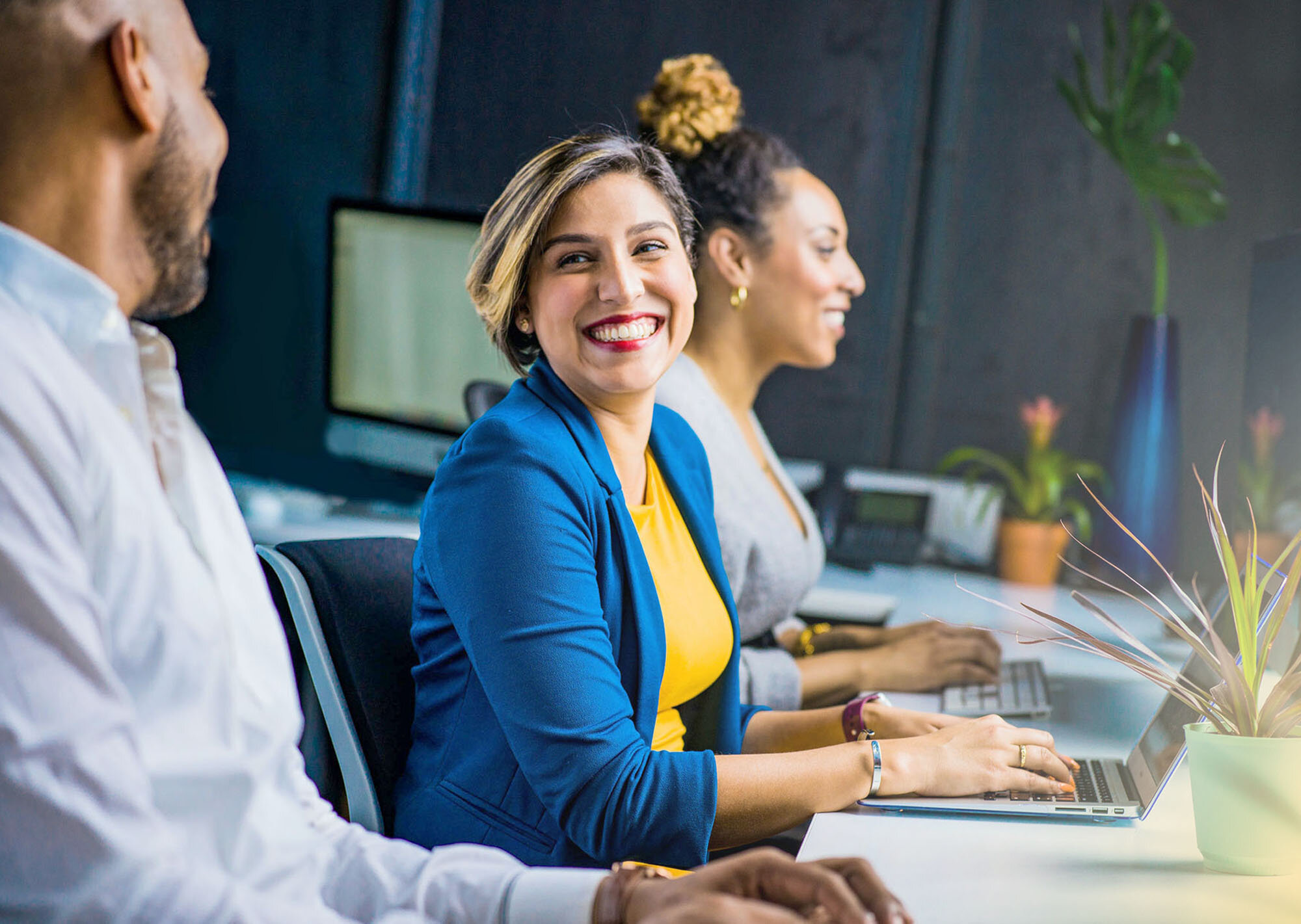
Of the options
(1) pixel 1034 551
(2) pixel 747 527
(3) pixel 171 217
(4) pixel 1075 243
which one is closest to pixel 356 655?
(3) pixel 171 217

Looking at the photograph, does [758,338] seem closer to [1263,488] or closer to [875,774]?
[1263,488]

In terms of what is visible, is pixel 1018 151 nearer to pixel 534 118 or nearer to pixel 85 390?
pixel 534 118

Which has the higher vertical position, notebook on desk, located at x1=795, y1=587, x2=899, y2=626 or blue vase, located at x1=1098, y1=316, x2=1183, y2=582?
blue vase, located at x1=1098, y1=316, x2=1183, y2=582

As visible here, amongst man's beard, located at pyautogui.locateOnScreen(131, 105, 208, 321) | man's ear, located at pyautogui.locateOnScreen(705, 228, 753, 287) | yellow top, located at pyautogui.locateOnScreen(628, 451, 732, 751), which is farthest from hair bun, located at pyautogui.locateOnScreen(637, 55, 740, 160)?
man's beard, located at pyautogui.locateOnScreen(131, 105, 208, 321)

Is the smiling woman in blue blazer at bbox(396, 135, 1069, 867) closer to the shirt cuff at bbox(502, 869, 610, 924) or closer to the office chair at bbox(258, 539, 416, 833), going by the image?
the office chair at bbox(258, 539, 416, 833)

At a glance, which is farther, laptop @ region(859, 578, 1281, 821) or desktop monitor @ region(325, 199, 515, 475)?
desktop monitor @ region(325, 199, 515, 475)

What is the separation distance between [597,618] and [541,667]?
8 centimetres

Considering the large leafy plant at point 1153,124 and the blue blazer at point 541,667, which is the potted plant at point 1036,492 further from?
the blue blazer at point 541,667

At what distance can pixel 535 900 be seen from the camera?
80 cm

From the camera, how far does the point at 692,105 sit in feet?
6.16

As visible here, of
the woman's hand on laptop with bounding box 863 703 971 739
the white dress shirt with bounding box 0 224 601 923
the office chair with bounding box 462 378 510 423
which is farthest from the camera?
the office chair with bounding box 462 378 510 423

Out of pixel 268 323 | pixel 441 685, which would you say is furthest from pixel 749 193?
pixel 268 323

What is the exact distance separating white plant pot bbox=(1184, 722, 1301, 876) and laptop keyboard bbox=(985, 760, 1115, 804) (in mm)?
144

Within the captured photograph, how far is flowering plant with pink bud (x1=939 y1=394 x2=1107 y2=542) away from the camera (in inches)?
101
